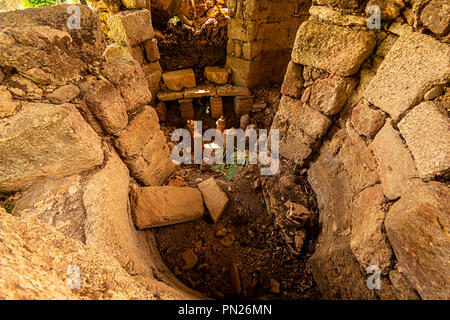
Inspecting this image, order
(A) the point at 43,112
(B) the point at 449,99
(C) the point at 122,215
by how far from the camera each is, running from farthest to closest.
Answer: (C) the point at 122,215 → (A) the point at 43,112 → (B) the point at 449,99

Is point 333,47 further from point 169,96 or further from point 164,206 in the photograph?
point 169,96

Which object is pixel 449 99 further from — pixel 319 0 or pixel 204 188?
pixel 204 188

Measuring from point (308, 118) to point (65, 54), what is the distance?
2.37 meters

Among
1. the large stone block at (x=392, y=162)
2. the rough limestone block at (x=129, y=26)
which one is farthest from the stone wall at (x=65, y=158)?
the rough limestone block at (x=129, y=26)

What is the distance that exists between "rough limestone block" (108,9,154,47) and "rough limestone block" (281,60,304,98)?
290 cm

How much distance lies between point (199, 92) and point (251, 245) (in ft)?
12.3

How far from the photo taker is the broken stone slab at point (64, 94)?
1.49m

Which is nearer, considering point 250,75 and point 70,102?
point 70,102

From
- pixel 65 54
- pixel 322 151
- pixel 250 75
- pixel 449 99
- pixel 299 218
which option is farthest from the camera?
pixel 250 75

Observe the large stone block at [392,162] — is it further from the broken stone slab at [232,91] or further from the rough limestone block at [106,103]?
the broken stone slab at [232,91]

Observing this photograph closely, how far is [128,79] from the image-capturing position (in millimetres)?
1976

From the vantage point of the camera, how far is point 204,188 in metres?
2.91

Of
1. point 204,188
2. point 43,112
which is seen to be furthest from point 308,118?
point 43,112

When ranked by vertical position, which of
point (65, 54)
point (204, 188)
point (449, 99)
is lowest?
point (204, 188)
